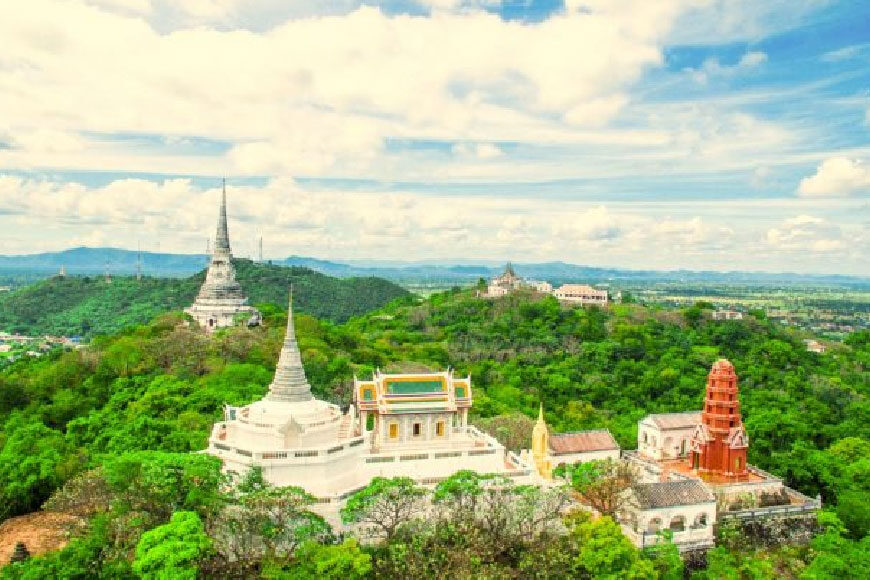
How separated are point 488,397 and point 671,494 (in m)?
24.4

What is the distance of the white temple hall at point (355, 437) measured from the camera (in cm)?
3031

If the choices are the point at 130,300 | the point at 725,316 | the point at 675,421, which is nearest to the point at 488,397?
the point at 675,421

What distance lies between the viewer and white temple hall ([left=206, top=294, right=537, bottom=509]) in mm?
30312

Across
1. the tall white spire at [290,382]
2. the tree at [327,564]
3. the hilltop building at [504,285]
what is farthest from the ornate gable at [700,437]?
the hilltop building at [504,285]

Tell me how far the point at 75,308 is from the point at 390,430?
4883 inches

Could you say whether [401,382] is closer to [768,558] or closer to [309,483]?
[309,483]

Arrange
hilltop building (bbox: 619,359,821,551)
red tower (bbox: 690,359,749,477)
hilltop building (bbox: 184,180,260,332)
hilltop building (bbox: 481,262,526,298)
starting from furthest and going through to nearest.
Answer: hilltop building (bbox: 481,262,526,298), hilltop building (bbox: 184,180,260,332), red tower (bbox: 690,359,749,477), hilltop building (bbox: 619,359,821,551)

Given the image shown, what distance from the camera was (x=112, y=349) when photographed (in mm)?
58250

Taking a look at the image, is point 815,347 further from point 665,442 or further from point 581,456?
point 581,456

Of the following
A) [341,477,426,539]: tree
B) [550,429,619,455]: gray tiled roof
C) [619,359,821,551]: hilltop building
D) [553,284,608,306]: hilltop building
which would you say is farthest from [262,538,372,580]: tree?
[553,284,608,306]: hilltop building

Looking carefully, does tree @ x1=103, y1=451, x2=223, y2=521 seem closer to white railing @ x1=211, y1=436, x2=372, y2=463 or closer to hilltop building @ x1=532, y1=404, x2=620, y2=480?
white railing @ x1=211, y1=436, x2=372, y2=463

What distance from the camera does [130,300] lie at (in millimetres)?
139875

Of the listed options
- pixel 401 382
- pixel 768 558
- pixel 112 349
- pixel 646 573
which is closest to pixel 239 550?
pixel 401 382

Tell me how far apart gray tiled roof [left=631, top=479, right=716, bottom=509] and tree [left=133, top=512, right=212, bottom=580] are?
1938 centimetres
